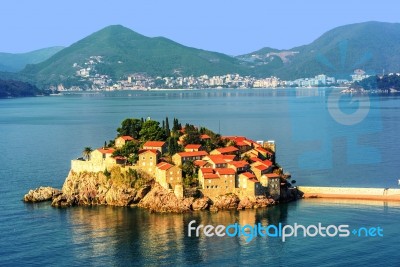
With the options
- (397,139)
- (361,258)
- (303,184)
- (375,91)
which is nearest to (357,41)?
(375,91)

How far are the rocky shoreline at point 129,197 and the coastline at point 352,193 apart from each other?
0.75m

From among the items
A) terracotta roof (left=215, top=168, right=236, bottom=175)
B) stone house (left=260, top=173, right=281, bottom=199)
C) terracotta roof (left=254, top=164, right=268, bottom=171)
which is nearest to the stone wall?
terracotta roof (left=215, top=168, right=236, bottom=175)

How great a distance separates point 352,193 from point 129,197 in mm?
12990

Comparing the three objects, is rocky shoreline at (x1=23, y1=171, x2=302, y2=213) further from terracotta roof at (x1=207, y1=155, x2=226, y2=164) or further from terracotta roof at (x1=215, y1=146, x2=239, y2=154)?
terracotta roof at (x1=215, y1=146, x2=239, y2=154)

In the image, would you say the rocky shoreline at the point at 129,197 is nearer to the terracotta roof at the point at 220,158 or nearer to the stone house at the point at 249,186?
the stone house at the point at 249,186

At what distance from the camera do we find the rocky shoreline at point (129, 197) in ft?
112

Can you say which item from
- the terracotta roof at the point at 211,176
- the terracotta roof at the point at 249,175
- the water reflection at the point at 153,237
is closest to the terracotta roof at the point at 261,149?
the terracotta roof at the point at 249,175

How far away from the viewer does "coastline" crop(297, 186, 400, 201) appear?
117ft

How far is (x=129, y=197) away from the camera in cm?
3569

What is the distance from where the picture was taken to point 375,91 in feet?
557

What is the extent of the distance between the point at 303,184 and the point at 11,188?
1886cm

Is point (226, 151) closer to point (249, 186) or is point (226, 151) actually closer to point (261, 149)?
point (261, 149)

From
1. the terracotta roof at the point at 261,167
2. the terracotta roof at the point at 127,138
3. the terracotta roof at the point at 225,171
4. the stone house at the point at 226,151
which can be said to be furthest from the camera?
the terracotta roof at the point at 127,138

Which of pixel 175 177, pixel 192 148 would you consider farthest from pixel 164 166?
pixel 192 148
